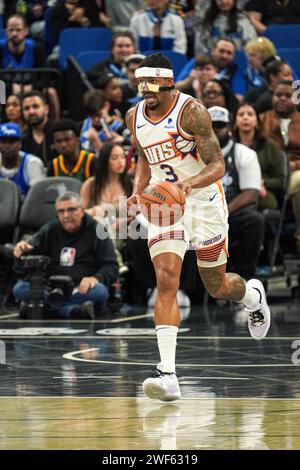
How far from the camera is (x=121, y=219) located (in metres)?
15.1

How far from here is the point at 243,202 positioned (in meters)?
14.9

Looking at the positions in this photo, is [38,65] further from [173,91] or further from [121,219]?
[173,91]

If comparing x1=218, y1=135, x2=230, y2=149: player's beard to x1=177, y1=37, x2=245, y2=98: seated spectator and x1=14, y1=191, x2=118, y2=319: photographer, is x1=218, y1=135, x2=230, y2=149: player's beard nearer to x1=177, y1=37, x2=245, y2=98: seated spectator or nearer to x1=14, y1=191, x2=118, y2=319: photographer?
x1=14, y1=191, x2=118, y2=319: photographer

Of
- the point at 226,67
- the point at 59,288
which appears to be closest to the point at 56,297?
the point at 59,288

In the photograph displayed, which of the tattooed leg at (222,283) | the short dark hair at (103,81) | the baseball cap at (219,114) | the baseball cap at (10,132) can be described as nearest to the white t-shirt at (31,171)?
the baseball cap at (10,132)

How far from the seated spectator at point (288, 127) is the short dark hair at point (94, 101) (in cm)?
207

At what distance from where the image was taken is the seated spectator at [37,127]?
55.8ft

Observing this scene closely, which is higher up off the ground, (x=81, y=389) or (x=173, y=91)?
(x=173, y=91)

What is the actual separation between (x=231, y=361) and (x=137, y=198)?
1882 mm

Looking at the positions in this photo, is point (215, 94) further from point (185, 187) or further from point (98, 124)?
point (185, 187)

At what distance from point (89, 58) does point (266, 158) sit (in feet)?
13.8

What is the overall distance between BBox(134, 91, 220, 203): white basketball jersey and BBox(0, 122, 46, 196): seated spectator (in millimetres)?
6967
